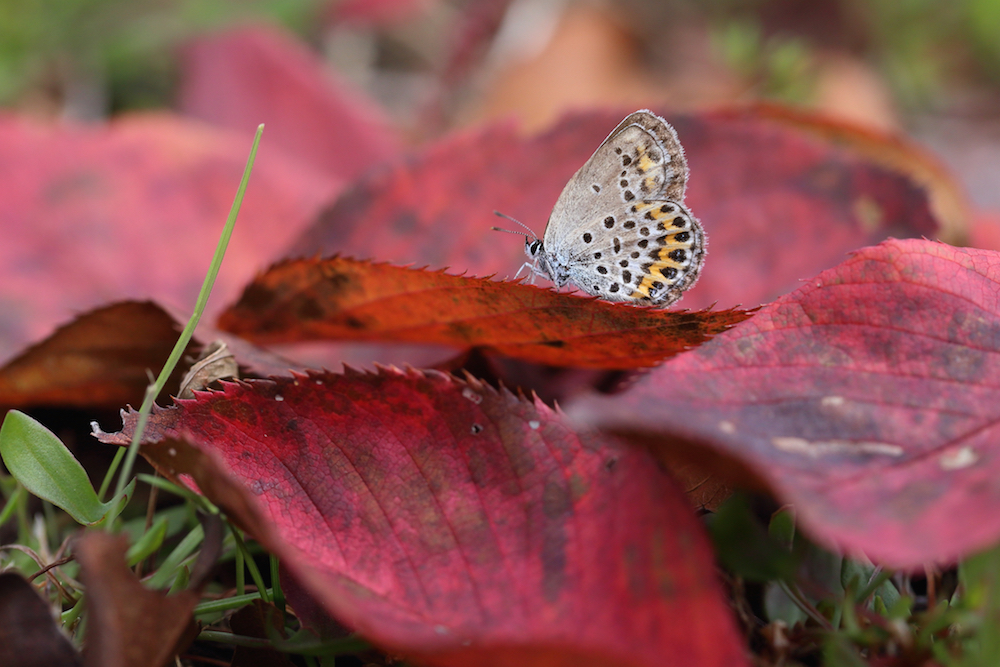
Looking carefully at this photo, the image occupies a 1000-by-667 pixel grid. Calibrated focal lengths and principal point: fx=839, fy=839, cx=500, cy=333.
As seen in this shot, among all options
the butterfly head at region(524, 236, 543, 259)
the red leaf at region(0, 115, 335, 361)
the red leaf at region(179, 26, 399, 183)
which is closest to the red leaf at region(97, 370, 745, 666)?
the butterfly head at region(524, 236, 543, 259)

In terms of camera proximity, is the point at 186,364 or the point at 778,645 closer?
the point at 778,645

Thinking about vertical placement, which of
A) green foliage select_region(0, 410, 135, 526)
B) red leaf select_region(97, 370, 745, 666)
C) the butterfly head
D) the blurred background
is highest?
the blurred background

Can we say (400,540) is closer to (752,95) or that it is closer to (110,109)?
(752,95)

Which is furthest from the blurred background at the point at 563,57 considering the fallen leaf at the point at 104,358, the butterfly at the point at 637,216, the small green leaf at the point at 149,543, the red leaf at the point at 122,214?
the small green leaf at the point at 149,543

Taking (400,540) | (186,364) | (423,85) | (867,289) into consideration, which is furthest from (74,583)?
(423,85)

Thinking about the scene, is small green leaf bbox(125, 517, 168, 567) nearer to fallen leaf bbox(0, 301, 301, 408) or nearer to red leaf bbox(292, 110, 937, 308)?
fallen leaf bbox(0, 301, 301, 408)

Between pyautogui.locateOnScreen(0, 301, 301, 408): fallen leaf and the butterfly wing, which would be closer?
pyautogui.locateOnScreen(0, 301, 301, 408): fallen leaf

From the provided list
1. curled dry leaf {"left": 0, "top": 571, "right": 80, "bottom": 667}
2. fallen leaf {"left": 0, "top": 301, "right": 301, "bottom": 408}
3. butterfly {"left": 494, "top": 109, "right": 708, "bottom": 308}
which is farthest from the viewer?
butterfly {"left": 494, "top": 109, "right": 708, "bottom": 308}
